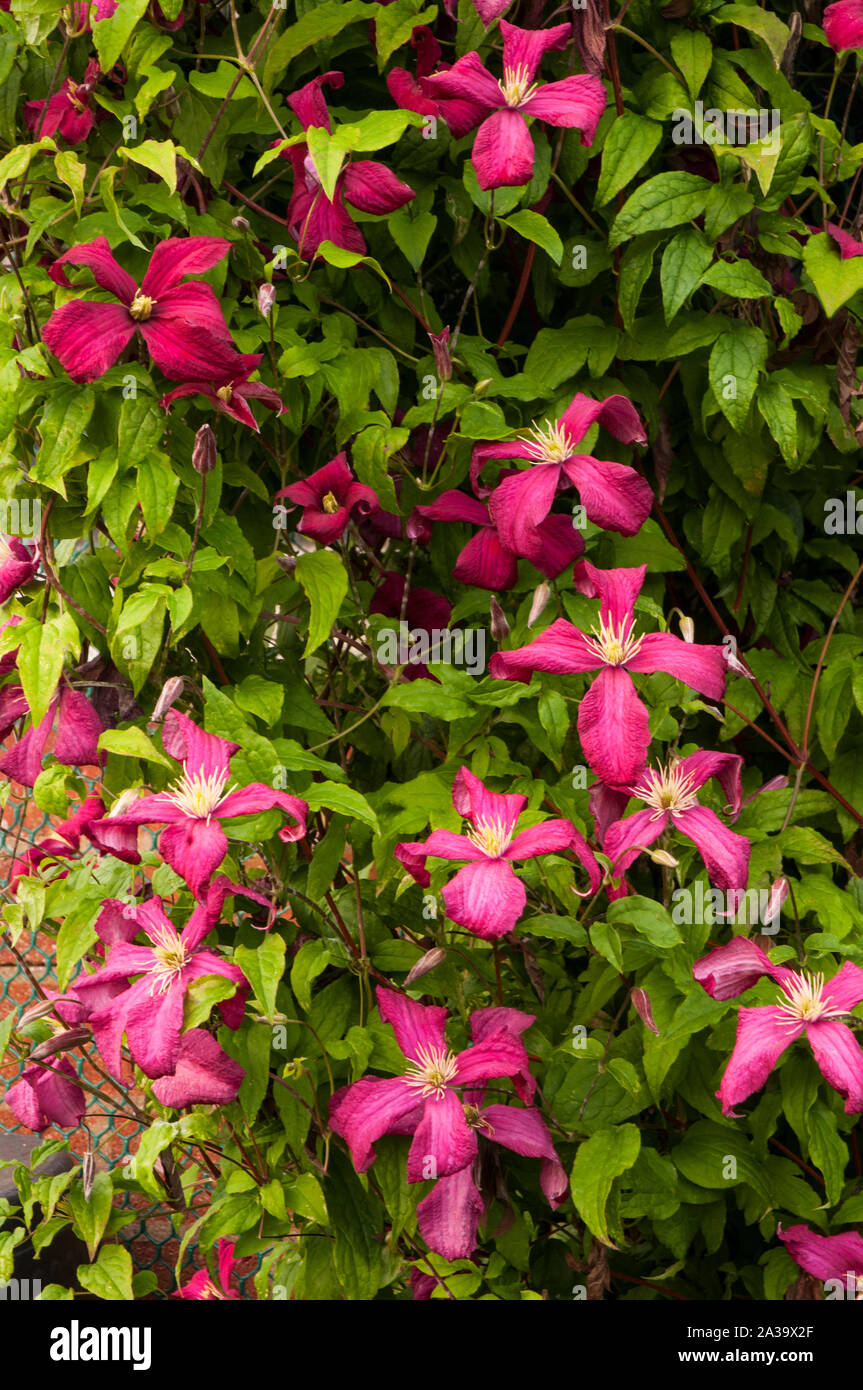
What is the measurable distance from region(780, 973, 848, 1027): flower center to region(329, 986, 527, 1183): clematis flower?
0.60ft

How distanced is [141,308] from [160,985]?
1.50 ft

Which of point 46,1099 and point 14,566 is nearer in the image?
point 14,566

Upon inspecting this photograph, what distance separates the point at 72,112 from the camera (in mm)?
979

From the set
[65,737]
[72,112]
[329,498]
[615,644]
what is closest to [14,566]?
[65,737]

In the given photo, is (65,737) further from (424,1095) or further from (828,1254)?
(828,1254)

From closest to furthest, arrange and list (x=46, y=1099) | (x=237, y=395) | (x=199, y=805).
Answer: (x=199, y=805) → (x=237, y=395) → (x=46, y=1099)

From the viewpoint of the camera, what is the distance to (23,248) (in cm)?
103

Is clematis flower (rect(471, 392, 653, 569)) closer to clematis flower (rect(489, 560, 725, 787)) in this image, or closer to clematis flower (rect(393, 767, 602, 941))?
clematis flower (rect(489, 560, 725, 787))

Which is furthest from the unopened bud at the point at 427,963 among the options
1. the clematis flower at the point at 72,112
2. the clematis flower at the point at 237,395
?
the clematis flower at the point at 72,112

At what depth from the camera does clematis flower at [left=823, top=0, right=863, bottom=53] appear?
1.00m

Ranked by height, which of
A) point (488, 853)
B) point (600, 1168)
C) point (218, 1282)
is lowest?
point (218, 1282)

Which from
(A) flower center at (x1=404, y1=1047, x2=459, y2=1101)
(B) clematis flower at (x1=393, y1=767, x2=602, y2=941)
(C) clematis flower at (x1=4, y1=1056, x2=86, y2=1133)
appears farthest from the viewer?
(C) clematis flower at (x1=4, y1=1056, x2=86, y2=1133)

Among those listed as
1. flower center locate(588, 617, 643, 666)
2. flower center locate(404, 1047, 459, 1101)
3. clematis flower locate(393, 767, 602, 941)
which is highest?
flower center locate(588, 617, 643, 666)

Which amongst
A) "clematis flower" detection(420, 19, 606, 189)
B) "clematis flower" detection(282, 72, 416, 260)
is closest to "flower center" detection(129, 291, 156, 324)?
"clematis flower" detection(282, 72, 416, 260)
